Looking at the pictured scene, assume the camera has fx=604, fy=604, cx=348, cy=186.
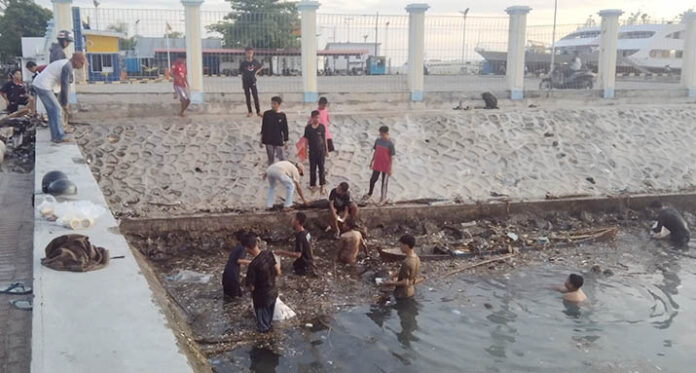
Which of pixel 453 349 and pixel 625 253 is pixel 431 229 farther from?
pixel 453 349

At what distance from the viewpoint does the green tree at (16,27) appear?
146 ft

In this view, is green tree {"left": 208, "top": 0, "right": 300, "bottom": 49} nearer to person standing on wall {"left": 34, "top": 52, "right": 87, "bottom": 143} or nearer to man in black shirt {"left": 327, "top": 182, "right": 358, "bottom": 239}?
person standing on wall {"left": 34, "top": 52, "right": 87, "bottom": 143}

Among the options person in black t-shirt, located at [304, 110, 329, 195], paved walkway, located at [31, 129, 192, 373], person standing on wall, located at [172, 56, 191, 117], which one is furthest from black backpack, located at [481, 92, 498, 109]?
paved walkway, located at [31, 129, 192, 373]

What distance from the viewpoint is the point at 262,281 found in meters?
6.84

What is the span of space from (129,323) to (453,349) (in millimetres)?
3860

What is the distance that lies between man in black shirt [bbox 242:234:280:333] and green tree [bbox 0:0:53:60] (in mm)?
44696

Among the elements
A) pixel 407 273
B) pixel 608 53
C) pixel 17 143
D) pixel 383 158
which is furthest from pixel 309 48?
pixel 608 53

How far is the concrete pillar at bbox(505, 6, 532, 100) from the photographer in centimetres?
1700

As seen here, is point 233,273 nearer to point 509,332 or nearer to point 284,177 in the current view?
point 284,177

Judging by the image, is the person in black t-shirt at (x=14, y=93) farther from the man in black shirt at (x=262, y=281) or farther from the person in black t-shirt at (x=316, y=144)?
the man in black shirt at (x=262, y=281)

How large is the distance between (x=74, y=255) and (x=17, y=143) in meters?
9.52

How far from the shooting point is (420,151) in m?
13.6

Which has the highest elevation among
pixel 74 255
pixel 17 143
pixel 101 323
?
pixel 17 143

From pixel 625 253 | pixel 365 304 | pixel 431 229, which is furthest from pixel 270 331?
pixel 625 253
